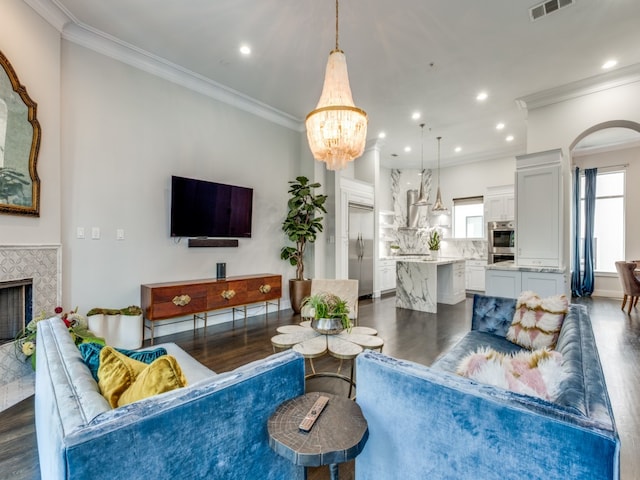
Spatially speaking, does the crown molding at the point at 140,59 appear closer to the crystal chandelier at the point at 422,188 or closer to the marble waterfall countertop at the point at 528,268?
the crystal chandelier at the point at 422,188

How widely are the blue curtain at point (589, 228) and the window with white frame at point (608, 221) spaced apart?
0.08 m

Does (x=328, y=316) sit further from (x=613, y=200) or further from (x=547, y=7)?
(x=613, y=200)

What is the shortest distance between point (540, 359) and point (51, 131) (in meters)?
4.18

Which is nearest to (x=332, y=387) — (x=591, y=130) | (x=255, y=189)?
(x=255, y=189)

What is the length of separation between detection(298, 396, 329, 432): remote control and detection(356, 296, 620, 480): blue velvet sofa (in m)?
0.18

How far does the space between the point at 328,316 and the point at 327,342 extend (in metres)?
0.20

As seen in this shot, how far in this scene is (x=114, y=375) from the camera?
1.12 metres

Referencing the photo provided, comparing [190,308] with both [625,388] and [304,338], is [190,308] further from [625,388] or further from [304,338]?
[625,388]

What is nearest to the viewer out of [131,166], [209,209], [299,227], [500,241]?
[131,166]

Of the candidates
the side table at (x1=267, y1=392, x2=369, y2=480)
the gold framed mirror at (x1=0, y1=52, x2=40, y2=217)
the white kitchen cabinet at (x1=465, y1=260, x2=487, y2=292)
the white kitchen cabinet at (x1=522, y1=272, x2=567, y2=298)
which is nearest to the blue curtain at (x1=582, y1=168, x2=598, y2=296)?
the white kitchen cabinet at (x1=465, y1=260, x2=487, y2=292)

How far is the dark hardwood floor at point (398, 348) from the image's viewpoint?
1748 mm

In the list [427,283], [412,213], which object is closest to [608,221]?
[412,213]

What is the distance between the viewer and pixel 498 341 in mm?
2482

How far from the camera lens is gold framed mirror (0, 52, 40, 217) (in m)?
2.52
